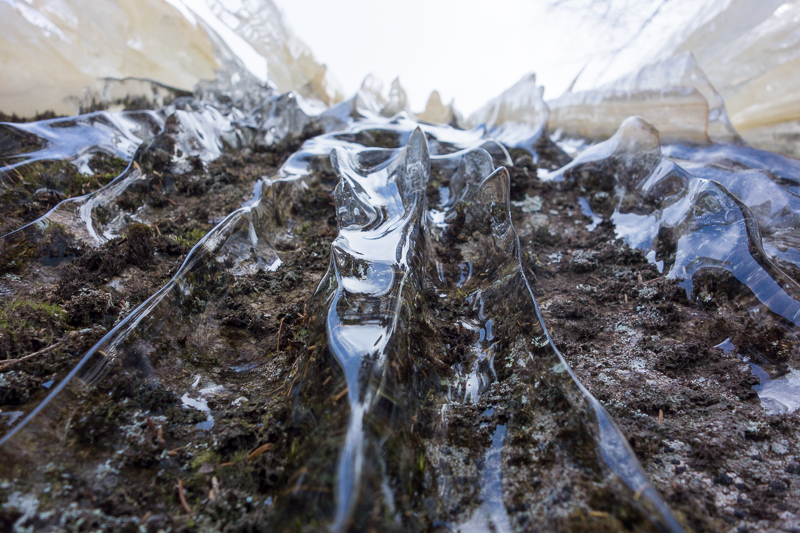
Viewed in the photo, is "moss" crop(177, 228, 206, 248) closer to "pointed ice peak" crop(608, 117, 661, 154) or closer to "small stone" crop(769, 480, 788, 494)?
"small stone" crop(769, 480, 788, 494)

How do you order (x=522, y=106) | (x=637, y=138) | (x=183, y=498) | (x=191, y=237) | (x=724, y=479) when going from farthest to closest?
(x=522, y=106) < (x=637, y=138) < (x=191, y=237) < (x=724, y=479) < (x=183, y=498)

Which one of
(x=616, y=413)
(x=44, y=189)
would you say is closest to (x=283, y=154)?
(x=44, y=189)

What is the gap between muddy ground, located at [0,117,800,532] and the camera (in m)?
1.51

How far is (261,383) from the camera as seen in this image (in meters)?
2.17

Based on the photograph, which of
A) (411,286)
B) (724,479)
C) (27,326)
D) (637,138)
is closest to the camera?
(724,479)

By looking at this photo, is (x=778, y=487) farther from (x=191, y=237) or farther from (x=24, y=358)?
(x=191, y=237)

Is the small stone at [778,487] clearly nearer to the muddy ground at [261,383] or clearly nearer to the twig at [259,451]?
the muddy ground at [261,383]

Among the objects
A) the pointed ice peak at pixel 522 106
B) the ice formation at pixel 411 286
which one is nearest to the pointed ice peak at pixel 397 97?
the pointed ice peak at pixel 522 106

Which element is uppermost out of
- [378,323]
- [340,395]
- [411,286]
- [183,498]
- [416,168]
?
[416,168]

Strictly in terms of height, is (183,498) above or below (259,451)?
below

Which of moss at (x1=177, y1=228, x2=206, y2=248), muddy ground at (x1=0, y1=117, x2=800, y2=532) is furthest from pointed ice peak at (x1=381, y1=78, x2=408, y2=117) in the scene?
moss at (x1=177, y1=228, x2=206, y2=248)

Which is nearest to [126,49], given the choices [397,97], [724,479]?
[397,97]

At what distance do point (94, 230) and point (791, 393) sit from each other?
495 cm

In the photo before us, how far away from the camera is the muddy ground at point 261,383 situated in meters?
1.51
